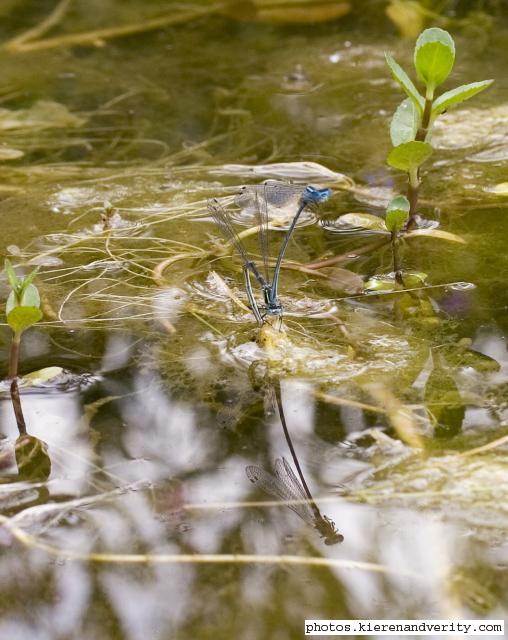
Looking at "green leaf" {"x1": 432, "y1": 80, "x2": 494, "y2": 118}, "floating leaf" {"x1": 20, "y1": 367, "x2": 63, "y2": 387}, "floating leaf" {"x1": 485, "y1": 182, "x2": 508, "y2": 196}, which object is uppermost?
"green leaf" {"x1": 432, "y1": 80, "x2": 494, "y2": 118}

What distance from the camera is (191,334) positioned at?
1.92m

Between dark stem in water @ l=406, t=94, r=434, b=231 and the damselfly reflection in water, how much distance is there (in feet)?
3.22

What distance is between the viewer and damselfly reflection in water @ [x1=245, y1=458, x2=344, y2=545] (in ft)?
4.56

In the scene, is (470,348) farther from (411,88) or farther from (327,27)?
(327,27)

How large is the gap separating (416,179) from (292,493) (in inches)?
41.6

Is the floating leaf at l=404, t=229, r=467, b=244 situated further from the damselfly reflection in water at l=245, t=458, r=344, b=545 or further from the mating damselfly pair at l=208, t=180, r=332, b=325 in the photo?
the damselfly reflection in water at l=245, t=458, r=344, b=545

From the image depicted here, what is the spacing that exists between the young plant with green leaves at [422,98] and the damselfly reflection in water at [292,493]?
90 centimetres

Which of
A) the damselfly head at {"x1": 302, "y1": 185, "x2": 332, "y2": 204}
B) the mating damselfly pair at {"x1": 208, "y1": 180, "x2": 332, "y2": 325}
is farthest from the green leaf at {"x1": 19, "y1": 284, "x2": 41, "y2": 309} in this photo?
the damselfly head at {"x1": 302, "y1": 185, "x2": 332, "y2": 204}

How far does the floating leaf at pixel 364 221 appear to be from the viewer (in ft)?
7.67

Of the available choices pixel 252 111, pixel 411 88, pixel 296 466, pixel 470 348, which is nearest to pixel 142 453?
pixel 296 466

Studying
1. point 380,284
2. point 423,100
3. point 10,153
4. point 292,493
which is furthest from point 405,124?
point 10,153

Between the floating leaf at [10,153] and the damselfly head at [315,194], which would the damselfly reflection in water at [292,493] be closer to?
the damselfly head at [315,194]

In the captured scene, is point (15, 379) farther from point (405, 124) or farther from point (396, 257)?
point (405, 124)

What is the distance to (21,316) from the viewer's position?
1668mm
